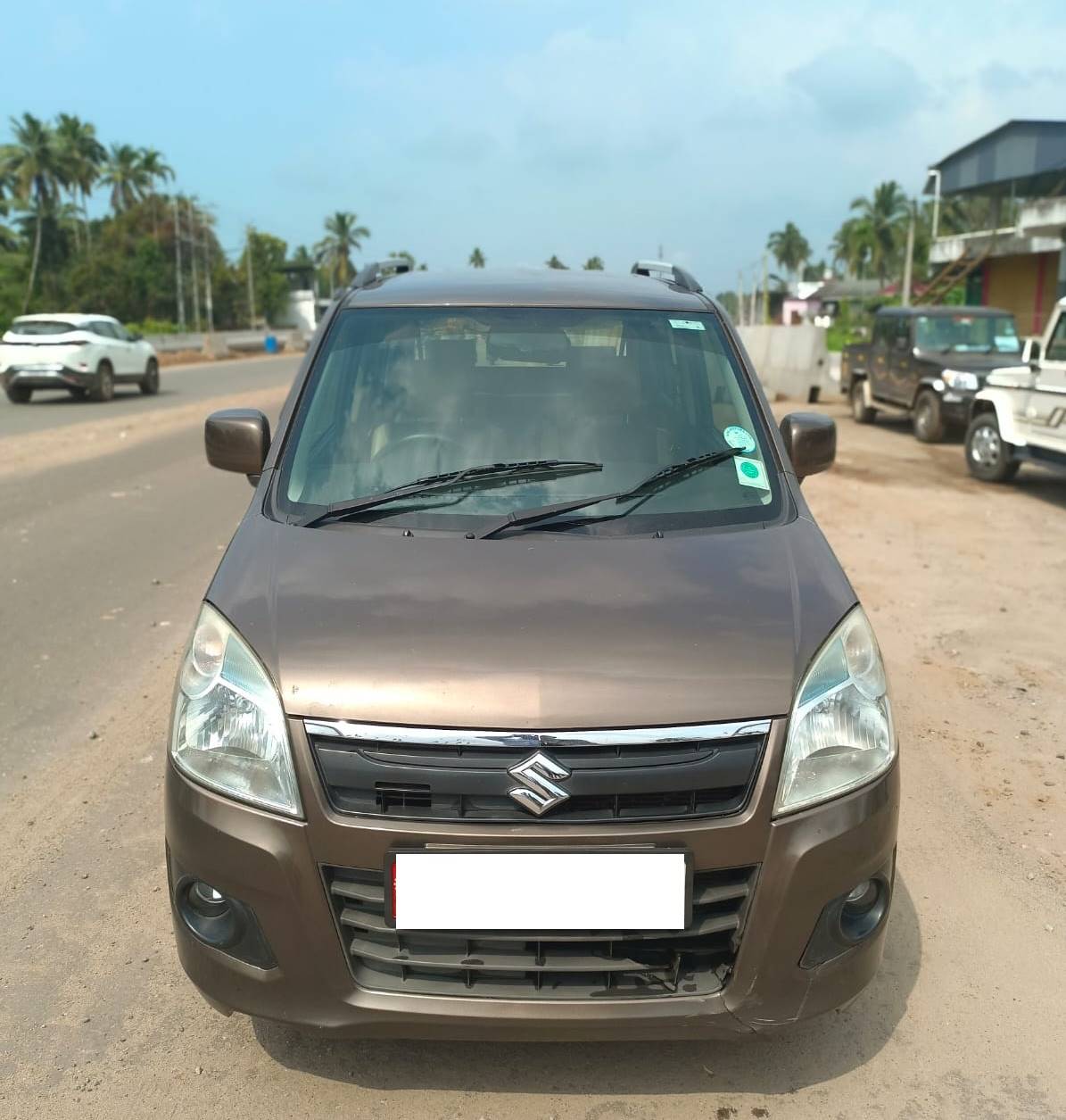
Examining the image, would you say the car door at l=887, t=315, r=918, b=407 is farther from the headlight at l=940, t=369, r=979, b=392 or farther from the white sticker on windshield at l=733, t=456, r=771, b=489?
the white sticker on windshield at l=733, t=456, r=771, b=489

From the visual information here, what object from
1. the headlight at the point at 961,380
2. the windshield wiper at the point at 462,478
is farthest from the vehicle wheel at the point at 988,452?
the windshield wiper at the point at 462,478

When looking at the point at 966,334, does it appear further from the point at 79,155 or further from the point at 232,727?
the point at 79,155

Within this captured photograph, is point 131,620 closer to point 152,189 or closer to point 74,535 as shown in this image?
point 74,535

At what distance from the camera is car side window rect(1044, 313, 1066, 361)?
1084 cm

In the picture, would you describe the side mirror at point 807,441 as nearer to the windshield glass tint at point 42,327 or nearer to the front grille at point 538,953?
the front grille at point 538,953

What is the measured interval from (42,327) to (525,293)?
66.6 ft

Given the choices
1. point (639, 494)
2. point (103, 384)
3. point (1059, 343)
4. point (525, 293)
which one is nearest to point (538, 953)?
point (639, 494)

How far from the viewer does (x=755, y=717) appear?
7.70 feet

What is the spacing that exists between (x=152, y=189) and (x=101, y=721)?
9783 cm

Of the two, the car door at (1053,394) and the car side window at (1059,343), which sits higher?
the car side window at (1059,343)

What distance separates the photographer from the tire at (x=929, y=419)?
16.0 m

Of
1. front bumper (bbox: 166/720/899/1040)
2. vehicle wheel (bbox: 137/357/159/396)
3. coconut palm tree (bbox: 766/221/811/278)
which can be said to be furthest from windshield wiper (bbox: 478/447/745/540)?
coconut palm tree (bbox: 766/221/811/278)

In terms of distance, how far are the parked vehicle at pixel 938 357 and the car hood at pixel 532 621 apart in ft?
45.3

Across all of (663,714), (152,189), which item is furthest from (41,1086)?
(152,189)
